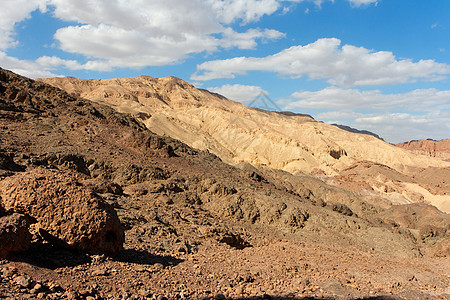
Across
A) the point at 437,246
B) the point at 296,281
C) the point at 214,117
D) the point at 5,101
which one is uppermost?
the point at 214,117

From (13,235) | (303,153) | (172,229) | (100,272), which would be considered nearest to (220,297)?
(100,272)

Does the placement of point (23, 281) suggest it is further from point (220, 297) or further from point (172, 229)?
point (172, 229)

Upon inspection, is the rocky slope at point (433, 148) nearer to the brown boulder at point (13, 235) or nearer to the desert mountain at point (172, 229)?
the desert mountain at point (172, 229)

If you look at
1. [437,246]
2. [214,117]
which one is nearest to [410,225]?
[437,246]

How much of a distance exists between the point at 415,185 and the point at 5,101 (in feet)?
117

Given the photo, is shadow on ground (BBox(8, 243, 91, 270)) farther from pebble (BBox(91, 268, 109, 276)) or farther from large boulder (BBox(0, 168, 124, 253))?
pebble (BBox(91, 268, 109, 276))

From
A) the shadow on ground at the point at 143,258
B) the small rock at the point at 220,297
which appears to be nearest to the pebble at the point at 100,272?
the shadow on ground at the point at 143,258

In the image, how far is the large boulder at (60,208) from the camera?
5367 millimetres

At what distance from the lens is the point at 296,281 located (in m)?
6.57

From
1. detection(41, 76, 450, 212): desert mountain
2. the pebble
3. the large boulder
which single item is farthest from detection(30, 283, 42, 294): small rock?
detection(41, 76, 450, 212): desert mountain

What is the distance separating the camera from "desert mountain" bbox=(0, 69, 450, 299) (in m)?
5.12

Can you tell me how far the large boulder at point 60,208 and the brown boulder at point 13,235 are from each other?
1.68 ft

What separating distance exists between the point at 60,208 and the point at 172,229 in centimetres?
403

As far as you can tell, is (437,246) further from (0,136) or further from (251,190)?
(0,136)
